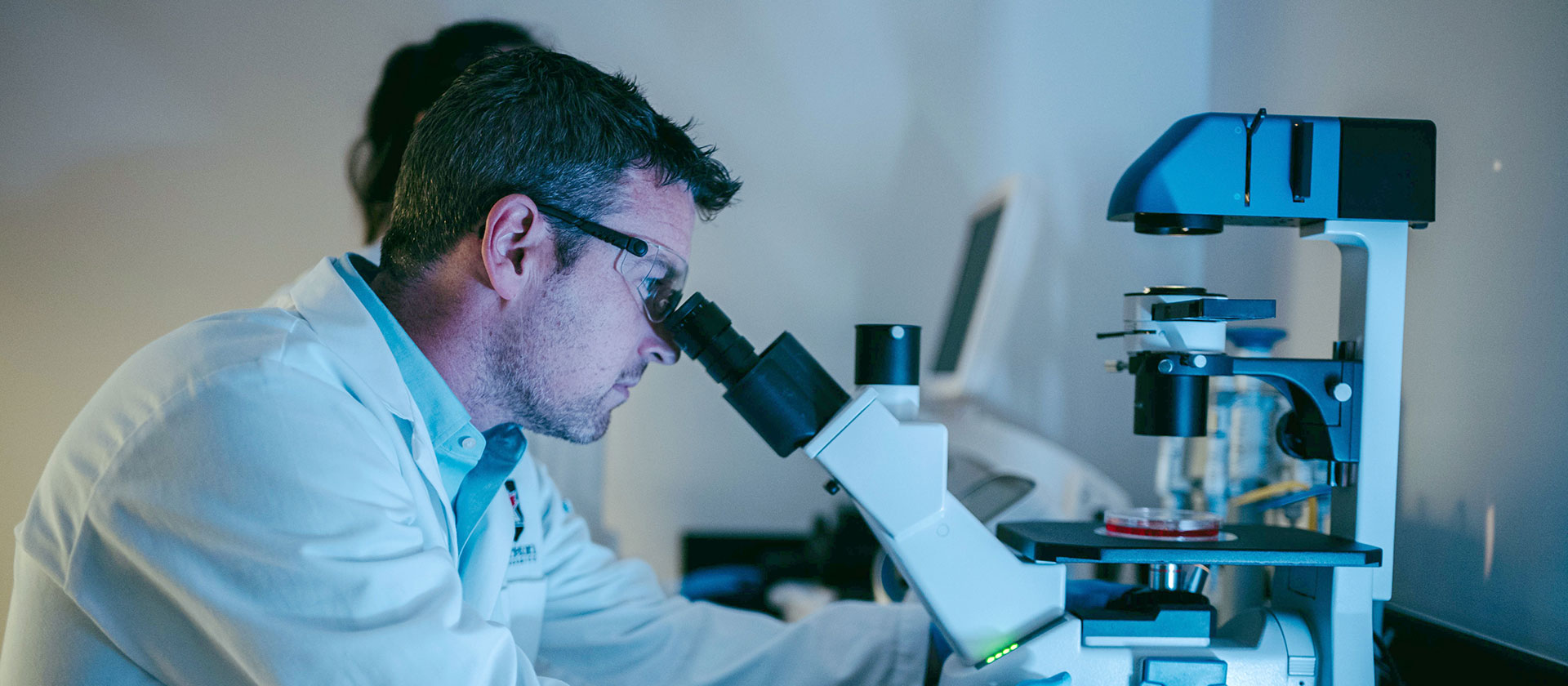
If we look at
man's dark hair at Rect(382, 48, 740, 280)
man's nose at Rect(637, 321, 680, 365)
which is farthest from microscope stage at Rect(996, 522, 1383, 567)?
man's dark hair at Rect(382, 48, 740, 280)

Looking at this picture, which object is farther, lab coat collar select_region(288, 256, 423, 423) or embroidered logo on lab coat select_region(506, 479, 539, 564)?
embroidered logo on lab coat select_region(506, 479, 539, 564)

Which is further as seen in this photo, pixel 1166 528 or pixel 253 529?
pixel 1166 528

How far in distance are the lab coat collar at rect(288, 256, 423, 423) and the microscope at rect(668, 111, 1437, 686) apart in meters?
0.29

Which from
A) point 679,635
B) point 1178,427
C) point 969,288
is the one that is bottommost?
point 679,635

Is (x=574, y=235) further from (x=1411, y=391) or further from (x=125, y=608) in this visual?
(x=1411, y=391)

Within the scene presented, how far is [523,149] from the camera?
933 millimetres

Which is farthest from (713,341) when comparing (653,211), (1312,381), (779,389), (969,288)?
(969,288)

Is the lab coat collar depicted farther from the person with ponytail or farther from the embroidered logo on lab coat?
the person with ponytail

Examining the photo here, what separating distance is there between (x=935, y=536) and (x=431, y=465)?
51 cm

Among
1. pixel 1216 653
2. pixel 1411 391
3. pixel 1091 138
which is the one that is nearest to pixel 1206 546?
pixel 1216 653

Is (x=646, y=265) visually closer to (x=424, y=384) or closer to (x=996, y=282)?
(x=424, y=384)

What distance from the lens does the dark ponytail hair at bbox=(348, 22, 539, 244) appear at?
1.67 m

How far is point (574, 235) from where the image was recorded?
95 cm

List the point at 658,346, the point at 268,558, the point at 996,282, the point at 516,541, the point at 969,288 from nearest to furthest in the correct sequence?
the point at 268,558 → the point at 658,346 → the point at 516,541 → the point at 996,282 → the point at 969,288
